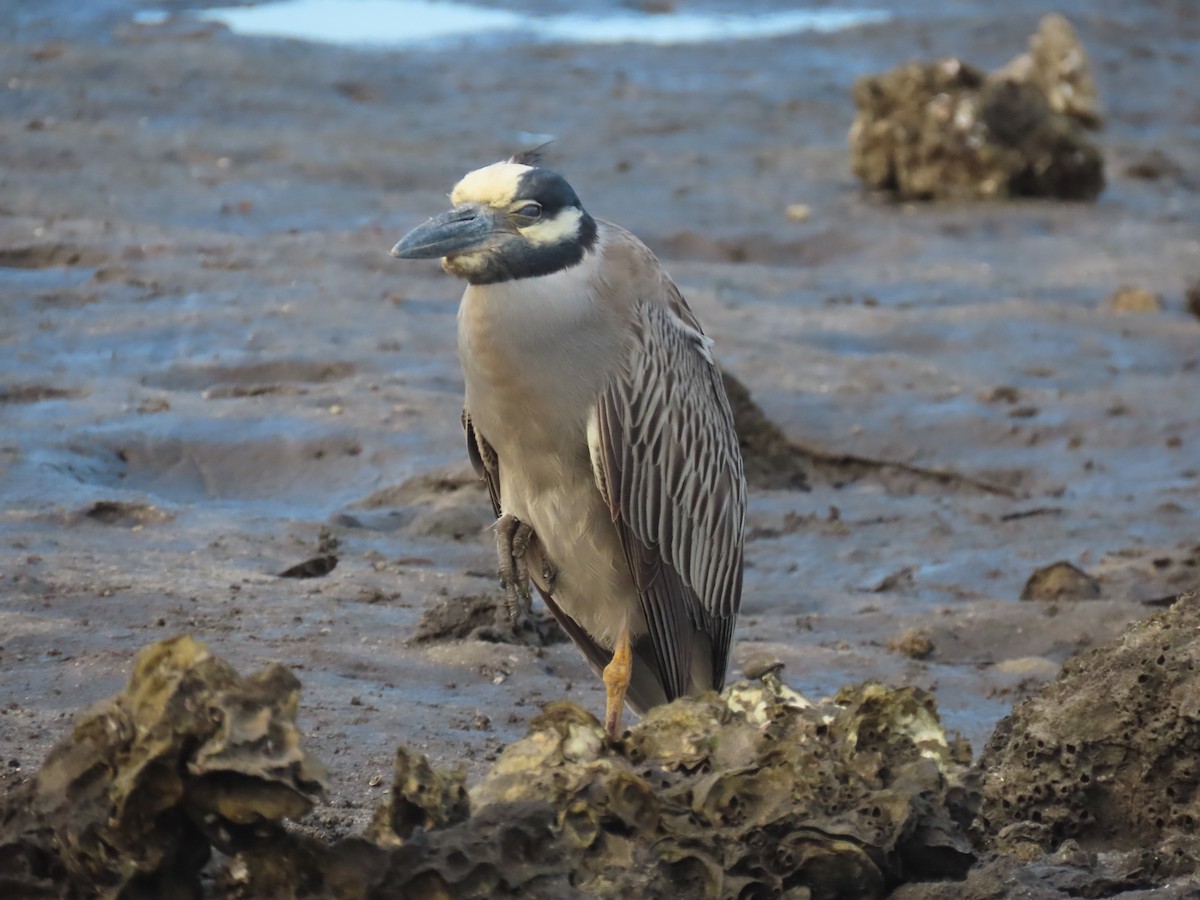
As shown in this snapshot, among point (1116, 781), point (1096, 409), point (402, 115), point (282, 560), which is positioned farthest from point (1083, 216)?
point (1116, 781)

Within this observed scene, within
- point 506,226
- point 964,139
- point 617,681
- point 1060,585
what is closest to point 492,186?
point 506,226

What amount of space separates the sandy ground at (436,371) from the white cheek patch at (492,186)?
1.41 metres

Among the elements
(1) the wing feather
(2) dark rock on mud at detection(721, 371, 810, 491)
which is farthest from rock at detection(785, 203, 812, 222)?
(1) the wing feather

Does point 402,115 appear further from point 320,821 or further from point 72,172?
point 320,821

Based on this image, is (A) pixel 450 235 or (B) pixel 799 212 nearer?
(A) pixel 450 235

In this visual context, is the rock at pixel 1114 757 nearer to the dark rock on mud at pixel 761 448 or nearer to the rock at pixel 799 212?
the dark rock on mud at pixel 761 448

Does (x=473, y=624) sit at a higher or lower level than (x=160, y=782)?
lower

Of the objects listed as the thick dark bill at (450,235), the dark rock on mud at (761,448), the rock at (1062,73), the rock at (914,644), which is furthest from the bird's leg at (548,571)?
the rock at (1062,73)

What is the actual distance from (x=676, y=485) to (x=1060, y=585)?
226cm

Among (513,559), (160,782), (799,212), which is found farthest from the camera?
(799,212)

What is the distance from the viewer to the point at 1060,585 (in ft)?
22.8

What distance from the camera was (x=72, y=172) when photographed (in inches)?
472

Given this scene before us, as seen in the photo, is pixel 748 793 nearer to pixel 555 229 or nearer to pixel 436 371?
pixel 555 229

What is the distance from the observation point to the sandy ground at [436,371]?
5.75 metres
